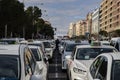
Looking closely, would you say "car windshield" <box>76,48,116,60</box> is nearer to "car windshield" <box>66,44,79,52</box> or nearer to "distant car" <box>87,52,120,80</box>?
"distant car" <box>87,52,120,80</box>

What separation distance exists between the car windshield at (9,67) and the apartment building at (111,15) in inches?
5848

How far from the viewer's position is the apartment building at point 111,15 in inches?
6235

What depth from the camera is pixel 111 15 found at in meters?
174

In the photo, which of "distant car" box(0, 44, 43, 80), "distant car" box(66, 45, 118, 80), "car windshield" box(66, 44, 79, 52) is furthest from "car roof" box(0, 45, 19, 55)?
"car windshield" box(66, 44, 79, 52)

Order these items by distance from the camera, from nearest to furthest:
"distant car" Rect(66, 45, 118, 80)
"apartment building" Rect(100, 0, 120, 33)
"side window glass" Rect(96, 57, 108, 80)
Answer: "side window glass" Rect(96, 57, 108, 80) < "distant car" Rect(66, 45, 118, 80) < "apartment building" Rect(100, 0, 120, 33)

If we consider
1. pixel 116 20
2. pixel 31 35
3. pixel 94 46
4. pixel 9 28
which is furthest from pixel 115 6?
pixel 94 46

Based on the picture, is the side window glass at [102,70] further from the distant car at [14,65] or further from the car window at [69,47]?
the car window at [69,47]

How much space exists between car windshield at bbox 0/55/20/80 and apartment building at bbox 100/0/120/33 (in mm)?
148534

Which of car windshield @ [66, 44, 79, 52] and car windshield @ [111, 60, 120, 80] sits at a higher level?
car windshield @ [66, 44, 79, 52]

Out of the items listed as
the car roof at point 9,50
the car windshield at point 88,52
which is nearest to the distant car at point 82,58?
the car windshield at point 88,52

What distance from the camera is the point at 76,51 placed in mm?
15273

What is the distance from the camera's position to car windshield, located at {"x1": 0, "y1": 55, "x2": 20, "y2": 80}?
7.56 meters

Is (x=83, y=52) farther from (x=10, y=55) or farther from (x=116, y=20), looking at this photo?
(x=116, y=20)

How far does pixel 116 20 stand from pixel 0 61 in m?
154
